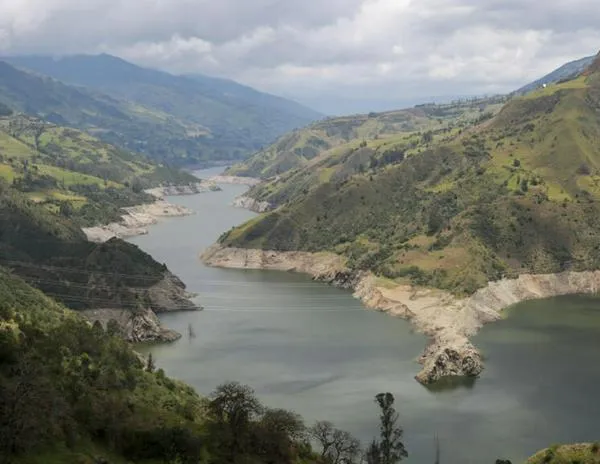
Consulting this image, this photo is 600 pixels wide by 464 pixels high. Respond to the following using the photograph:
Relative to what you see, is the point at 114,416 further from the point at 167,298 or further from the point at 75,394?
the point at 167,298

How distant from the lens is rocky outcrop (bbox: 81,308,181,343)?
127m

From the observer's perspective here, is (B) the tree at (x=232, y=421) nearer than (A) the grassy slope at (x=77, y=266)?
Yes

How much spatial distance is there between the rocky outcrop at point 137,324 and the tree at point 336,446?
54144 mm

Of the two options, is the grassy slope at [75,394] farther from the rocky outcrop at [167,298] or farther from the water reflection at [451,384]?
the rocky outcrop at [167,298]

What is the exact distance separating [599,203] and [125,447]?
152445 mm

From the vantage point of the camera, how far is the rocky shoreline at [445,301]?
Result: 109m

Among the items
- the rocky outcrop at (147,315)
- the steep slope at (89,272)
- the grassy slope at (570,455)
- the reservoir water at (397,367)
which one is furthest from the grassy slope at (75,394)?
the steep slope at (89,272)

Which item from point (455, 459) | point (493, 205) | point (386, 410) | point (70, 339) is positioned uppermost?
point (493, 205)

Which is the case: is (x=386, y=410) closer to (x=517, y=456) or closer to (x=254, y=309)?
(x=517, y=456)

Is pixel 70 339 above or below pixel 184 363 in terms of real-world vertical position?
above

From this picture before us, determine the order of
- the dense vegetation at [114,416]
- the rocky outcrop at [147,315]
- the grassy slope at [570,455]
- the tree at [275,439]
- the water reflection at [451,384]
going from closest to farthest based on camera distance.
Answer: the dense vegetation at [114,416]
the tree at [275,439]
the grassy slope at [570,455]
the water reflection at [451,384]
the rocky outcrop at [147,315]

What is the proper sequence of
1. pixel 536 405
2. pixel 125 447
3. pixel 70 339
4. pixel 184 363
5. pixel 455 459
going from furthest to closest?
pixel 184 363, pixel 536 405, pixel 455 459, pixel 70 339, pixel 125 447

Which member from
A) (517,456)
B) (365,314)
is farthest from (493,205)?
Result: (517,456)

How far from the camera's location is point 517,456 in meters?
80.1
